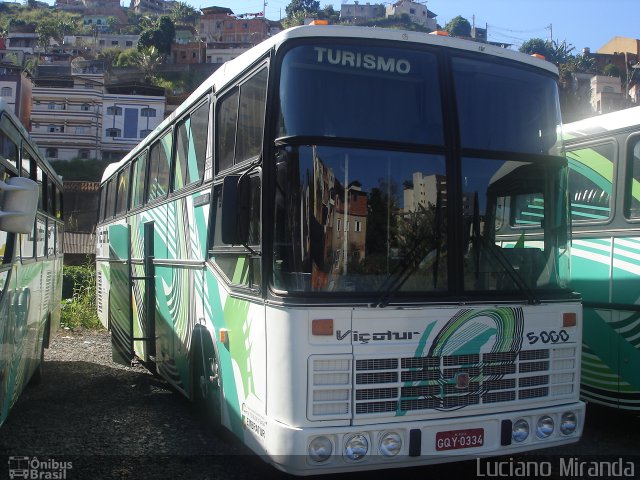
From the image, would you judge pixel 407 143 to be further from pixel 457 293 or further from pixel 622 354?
pixel 622 354

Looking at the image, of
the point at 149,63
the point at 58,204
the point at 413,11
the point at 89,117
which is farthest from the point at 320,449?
→ the point at 413,11

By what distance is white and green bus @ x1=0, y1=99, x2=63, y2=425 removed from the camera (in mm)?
5043

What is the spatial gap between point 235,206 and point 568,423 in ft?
10.1

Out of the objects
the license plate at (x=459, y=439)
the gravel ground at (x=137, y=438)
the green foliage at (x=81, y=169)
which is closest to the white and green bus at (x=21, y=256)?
the gravel ground at (x=137, y=438)

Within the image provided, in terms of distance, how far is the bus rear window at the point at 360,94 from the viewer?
5105 mm

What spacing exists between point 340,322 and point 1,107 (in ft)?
11.8

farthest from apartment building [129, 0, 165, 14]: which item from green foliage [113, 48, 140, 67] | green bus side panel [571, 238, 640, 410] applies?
green bus side panel [571, 238, 640, 410]

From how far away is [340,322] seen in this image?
4934 mm

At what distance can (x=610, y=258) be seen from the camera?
781cm

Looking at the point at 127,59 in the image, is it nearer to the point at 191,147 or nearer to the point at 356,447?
the point at 191,147

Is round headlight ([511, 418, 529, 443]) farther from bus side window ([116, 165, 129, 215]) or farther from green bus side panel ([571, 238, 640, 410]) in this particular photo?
bus side window ([116, 165, 129, 215])

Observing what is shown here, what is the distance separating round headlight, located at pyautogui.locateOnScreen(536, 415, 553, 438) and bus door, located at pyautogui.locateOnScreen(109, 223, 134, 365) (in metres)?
6.86

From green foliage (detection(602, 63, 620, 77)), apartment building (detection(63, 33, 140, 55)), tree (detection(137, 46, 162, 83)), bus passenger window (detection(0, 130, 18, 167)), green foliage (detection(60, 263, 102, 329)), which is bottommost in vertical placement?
green foliage (detection(60, 263, 102, 329))

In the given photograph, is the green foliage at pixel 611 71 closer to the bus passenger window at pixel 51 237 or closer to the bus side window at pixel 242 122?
the bus passenger window at pixel 51 237
